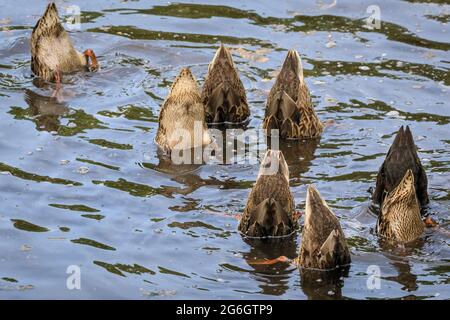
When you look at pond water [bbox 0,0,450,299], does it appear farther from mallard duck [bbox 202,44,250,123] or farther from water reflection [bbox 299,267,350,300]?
mallard duck [bbox 202,44,250,123]

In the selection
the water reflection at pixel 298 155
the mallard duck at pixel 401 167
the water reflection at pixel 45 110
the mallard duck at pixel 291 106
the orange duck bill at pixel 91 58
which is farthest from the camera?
the orange duck bill at pixel 91 58

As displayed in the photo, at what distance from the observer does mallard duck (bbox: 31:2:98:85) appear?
45.8ft

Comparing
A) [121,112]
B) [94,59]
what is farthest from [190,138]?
[94,59]

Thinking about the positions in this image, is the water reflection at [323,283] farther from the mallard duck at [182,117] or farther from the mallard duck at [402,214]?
the mallard duck at [182,117]

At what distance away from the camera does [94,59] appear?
14.2m

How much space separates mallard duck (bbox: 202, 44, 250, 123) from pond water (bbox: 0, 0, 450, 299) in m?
0.23

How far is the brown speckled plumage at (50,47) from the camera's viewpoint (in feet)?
45.8

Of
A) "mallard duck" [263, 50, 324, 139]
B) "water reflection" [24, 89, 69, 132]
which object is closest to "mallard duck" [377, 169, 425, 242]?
"mallard duck" [263, 50, 324, 139]

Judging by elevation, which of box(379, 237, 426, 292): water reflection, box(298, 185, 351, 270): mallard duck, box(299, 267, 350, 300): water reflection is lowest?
box(299, 267, 350, 300): water reflection

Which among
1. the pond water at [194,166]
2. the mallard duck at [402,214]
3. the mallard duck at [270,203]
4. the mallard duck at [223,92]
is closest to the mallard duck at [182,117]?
the pond water at [194,166]

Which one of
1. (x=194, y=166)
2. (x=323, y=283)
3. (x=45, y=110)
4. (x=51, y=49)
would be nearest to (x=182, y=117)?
(x=194, y=166)

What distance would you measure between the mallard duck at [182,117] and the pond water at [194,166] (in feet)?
0.76

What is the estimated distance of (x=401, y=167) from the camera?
35.8 ft

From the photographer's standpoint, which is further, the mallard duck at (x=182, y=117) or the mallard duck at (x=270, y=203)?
the mallard duck at (x=182, y=117)
